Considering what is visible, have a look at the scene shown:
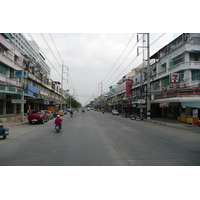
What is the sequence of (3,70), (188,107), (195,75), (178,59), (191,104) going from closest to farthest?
(191,104), (188,107), (195,75), (3,70), (178,59)

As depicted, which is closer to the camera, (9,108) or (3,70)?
(3,70)

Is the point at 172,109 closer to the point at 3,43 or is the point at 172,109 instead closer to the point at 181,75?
the point at 181,75

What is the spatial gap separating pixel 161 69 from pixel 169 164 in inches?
1051

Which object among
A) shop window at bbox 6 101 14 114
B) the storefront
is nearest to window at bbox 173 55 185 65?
the storefront

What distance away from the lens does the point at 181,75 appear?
944 inches

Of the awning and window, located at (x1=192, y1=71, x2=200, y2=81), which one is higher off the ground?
window, located at (x1=192, y1=71, x2=200, y2=81)

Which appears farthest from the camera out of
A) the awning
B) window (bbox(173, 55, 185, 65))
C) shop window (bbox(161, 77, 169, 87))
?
shop window (bbox(161, 77, 169, 87))

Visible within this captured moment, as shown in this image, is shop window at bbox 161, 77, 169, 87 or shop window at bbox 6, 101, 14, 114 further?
shop window at bbox 161, 77, 169, 87

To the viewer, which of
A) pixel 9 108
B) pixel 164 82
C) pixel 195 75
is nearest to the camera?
pixel 195 75

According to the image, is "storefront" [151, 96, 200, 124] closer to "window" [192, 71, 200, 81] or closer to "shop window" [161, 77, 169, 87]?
"window" [192, 71, 200, 81]

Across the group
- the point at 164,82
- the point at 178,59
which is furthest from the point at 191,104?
the point at 164,82

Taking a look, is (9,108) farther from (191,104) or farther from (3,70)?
(191,104)

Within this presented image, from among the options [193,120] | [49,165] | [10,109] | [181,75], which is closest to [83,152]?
[49,165]

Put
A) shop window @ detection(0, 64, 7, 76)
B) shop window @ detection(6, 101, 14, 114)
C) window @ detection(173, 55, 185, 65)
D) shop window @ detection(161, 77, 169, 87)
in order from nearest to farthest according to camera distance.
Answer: shop window @ detection(0, 64, 7, 76), window @ detection(173, 55, 185, 65), shop window @ detection(6, 101, 14, 114), shop window @ detection(161, 77, 169, 87)
